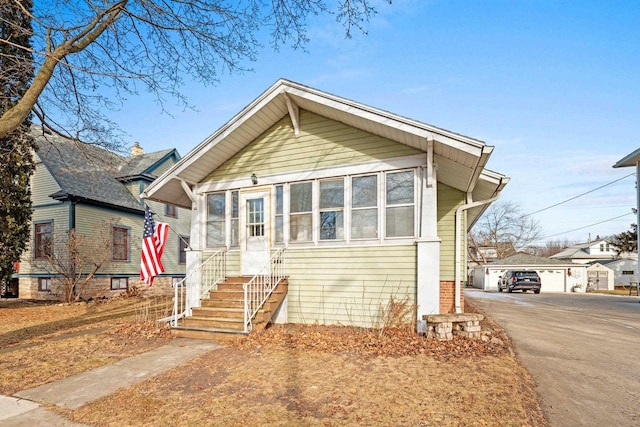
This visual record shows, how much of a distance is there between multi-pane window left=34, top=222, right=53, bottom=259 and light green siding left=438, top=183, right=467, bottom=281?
50.8 feet

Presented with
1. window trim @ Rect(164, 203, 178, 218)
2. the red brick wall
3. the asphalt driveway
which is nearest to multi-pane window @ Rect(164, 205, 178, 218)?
Answer: window trim @ Rect(164, 203, 178, 218)

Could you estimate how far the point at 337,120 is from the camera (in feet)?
28.1

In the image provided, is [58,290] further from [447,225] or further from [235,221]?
[447,225]

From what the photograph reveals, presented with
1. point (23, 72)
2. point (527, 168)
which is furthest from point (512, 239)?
point (23, 72)

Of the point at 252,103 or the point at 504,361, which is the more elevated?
the point at 252,103

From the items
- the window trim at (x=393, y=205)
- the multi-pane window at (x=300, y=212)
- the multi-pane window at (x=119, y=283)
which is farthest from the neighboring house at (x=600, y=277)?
the multi-pane window at (x=119, y=283)

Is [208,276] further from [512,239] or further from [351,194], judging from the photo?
[512,239]

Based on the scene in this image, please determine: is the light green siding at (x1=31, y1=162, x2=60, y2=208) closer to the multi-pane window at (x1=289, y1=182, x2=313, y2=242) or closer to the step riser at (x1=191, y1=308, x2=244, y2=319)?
the step riser at (x1=191, y1=308, x2=244, y2=319)

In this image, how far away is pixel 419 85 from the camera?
1021 cm

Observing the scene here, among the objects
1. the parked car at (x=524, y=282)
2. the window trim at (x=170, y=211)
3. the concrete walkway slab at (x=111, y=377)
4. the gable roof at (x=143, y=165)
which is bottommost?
the parked car at (x=524, y=282)

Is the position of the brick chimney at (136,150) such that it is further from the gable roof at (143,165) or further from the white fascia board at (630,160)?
the white fascia board at (630,160)

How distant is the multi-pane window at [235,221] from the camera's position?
952 cm

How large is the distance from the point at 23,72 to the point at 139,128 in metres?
2.97

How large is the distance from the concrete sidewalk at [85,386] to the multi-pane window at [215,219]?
3671mm
